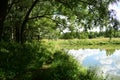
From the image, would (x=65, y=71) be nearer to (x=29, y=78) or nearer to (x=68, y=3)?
(x=29, y=78)

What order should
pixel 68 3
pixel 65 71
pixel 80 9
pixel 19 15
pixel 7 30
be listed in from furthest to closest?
pixel 7 30 → pixel 19 15 → pixel 80 9 → pixel 68 3 → pixel 65 71

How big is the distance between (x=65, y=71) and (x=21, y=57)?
3.16 m

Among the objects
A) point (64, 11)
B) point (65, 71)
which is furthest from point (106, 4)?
point (64, 11)

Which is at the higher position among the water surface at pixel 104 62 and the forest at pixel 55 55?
the forest at pixel 55 55

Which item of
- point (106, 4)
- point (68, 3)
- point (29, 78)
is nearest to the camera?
point (29, 78)

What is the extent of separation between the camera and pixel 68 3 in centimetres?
1616

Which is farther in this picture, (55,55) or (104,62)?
(104,62)

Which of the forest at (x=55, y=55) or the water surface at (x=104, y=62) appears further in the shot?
the water surface at (x=104, y=62)

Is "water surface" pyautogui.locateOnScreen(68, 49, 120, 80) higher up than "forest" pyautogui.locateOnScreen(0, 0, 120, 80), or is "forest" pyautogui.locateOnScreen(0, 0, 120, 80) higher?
"forest" pyautogui.locateOnScreen(0, 0, 120, 80)

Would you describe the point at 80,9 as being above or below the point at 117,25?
above

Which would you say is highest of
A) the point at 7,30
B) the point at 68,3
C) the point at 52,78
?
the point at 68,3

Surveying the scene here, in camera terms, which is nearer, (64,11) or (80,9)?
(80,9)

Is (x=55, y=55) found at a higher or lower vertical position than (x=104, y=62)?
higher

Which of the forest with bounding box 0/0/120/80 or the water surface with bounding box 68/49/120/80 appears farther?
the water surface with bounding box 68/49/120/80
